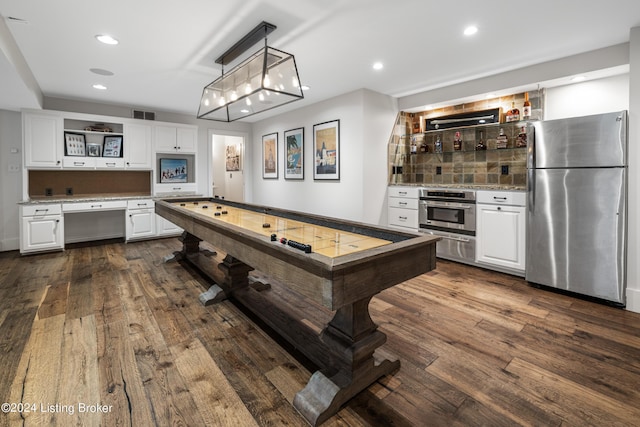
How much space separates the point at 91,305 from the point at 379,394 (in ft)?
8.70

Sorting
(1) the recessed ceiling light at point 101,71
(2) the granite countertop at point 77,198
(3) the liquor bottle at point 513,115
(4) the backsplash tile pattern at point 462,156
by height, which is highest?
(1) the recessed ceiling light at point 101,71

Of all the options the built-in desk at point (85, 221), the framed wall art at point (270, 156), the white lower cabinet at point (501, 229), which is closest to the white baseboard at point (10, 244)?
the built-in desk at point (85, 221)

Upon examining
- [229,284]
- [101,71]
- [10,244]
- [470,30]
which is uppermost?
[101,71]

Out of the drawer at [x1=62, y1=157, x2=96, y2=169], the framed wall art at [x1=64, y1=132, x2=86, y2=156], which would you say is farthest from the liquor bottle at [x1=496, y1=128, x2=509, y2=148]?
the framed wall art at [x1=64, y1=132, x2=86, y2=156]

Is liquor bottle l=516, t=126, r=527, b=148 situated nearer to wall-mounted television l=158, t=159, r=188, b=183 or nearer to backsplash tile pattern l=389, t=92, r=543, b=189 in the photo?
backsplash tile pattern l=389, t=92, r=543, b=189

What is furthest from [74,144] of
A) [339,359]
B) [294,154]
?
[339,359]

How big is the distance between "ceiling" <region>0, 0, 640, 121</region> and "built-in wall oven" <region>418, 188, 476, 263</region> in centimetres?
150

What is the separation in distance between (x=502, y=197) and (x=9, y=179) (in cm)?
700

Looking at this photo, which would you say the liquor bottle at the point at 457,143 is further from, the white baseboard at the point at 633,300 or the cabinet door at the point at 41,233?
the cabinet door at the point at 41,233

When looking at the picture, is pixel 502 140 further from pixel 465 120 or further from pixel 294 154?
pixel 294 154

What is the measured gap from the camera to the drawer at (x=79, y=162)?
4.99m

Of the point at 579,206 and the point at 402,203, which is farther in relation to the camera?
the point at 402,203

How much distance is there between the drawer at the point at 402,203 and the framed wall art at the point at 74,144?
16.7ft

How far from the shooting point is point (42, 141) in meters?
4.75
